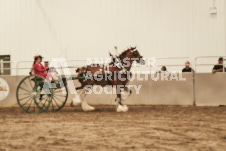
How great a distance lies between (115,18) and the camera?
1384 centimetres

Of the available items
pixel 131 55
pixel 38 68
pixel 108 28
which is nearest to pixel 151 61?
pixel 108 28

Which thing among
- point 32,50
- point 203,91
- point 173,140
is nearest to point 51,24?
point 32,50

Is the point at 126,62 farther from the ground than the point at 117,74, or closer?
farther from the ground

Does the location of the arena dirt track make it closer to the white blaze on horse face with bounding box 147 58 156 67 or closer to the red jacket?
the red jacket

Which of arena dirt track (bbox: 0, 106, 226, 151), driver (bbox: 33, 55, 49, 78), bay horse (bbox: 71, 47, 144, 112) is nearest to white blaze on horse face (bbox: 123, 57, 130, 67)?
bay horse (bbox: 71, 47, 144, 112)

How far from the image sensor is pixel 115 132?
21.1ft

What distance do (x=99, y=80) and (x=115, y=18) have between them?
452 centimetres

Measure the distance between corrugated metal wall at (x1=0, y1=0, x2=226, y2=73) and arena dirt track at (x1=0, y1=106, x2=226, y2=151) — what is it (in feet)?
15.1

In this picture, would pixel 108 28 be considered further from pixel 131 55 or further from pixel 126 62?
pixel 126 62

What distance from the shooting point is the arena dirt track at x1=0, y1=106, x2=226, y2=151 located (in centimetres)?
527

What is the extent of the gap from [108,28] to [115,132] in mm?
7914

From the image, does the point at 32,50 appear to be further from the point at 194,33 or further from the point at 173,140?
the point at 173,140

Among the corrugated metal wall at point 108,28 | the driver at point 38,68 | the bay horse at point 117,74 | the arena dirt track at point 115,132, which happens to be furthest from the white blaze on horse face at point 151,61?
the driver at point 38,68

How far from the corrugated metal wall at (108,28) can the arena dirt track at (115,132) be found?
181 inches
